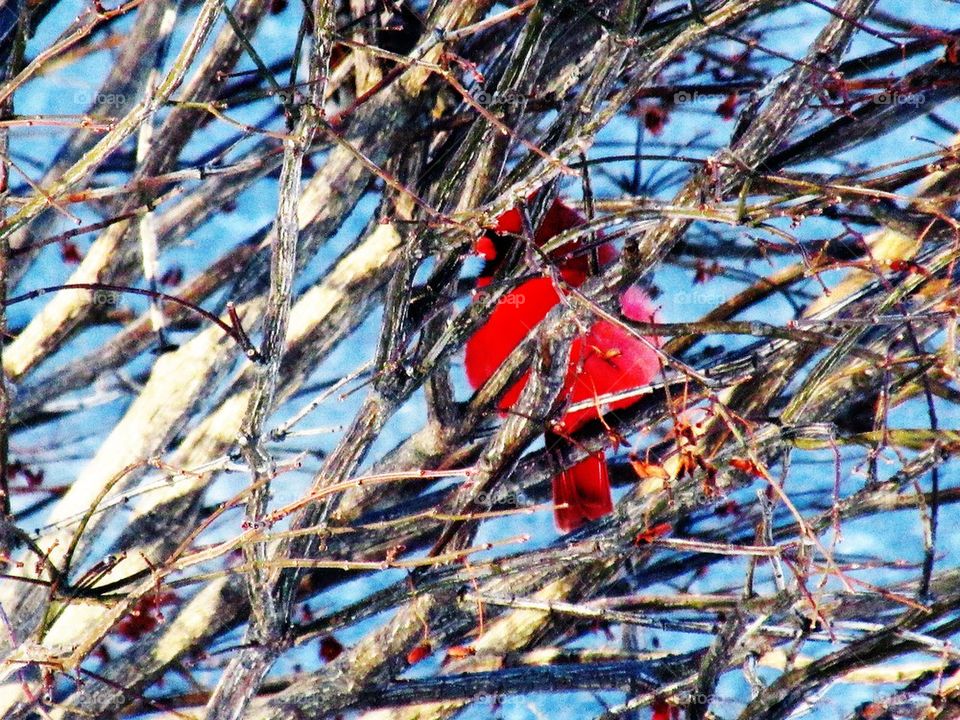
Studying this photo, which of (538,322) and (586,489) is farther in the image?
(586,489)

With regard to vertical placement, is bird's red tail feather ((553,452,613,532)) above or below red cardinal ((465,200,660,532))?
below

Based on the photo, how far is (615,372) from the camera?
2580mm

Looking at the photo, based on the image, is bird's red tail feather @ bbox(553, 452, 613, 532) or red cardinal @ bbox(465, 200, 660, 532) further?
bird's red tail feather @ bbox(553, 452, 613, 532)

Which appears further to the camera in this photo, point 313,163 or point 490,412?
point 313,163

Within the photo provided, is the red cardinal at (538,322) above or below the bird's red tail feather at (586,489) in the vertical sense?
above

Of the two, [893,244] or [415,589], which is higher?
[893,244]

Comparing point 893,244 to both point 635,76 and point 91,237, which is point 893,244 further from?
point 91,237

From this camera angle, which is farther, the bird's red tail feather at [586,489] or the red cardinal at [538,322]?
the bird's red tail feather at [586,489]

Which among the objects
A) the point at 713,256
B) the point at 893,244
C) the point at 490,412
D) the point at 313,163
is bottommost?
the point at 490,412

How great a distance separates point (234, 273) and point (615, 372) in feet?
5.02

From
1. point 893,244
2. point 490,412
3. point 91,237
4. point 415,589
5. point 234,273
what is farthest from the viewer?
point 91,237

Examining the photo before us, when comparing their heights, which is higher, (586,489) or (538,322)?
(538,322)

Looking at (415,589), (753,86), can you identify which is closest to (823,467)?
(753,86)

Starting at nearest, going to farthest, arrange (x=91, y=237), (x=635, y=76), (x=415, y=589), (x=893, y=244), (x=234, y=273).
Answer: (x=635, y=76) < (x=415, y=589) < (x=893, y=244) < (x=234, y=273) < (x=91, y=237)
